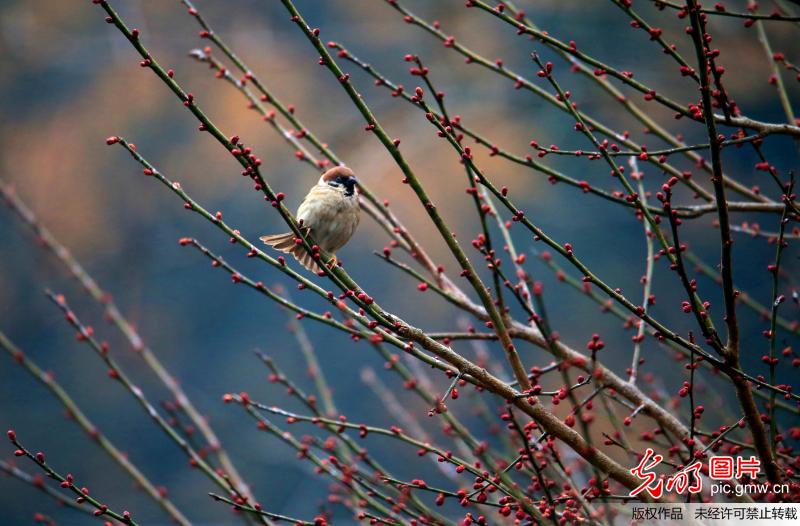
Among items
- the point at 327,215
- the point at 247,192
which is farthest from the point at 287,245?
the point at 247,192

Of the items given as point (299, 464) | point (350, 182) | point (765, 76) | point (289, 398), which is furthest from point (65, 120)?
point (765, 76)

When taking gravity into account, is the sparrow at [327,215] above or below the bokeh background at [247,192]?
below

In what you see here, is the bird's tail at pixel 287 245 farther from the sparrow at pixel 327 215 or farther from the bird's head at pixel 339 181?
the bird's head at pixel 339 181

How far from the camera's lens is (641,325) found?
1.92 meters

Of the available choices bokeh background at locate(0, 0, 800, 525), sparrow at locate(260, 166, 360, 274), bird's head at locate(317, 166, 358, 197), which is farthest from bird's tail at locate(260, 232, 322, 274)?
bokeh background at locate(0, 0, 800, 525)

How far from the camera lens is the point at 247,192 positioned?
211 inches

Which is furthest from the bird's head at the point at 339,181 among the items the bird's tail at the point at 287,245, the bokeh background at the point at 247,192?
the bokeh background at the point at 247,192

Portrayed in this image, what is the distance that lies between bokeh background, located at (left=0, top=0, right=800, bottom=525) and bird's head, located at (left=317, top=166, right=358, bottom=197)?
2428 mm

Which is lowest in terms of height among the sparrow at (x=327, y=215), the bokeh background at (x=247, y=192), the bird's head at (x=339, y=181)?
the sparrow at (x=327, y=215)

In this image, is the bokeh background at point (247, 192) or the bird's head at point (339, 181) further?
the bokeh background at point (247, 192)

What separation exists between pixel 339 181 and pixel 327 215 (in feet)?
0.37

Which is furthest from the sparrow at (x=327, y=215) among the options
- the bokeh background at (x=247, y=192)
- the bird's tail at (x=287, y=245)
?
the bokeh background at (x=247, y=192)

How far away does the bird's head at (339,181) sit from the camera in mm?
2271

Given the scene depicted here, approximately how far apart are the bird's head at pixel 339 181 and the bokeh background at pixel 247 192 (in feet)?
7.97
